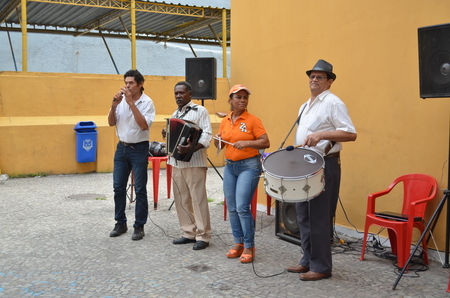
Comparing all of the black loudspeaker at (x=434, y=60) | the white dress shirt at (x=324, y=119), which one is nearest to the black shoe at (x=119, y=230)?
the white dress shirt at (x=324, y=119)

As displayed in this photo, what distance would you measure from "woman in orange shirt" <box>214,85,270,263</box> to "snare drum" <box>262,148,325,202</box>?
2.25 ft

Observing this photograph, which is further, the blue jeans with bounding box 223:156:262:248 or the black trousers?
the blue jeans with bounding box 223:156:262:248

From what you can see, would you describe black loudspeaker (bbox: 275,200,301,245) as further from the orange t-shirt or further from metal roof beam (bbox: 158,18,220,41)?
metal roof beam (bbox: 158,18,220,41)

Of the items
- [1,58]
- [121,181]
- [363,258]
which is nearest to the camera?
[363,258]

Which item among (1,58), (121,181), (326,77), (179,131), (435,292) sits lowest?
(435,292)

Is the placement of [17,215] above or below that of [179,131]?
below

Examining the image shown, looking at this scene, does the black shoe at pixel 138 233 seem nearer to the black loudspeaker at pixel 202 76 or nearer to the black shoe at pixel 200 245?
the black shoe at pixel 200 245

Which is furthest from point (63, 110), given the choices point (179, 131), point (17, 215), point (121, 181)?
point (179, 131)

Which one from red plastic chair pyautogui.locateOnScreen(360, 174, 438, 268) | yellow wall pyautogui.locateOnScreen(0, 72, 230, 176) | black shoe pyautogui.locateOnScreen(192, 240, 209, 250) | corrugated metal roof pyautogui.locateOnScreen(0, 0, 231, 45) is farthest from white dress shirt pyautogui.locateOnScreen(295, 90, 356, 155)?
corrugated metal roof pyautogui.locateOnScreen(0, 0, 231, 45)

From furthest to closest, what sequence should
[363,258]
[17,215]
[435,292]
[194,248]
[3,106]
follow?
[3,106]
[17,215]
[194,248]
[363,258]
[435,292]

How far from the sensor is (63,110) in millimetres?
11914

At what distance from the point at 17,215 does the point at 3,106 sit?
4.78 m

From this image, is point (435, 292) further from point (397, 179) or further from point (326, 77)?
point (326, 77)

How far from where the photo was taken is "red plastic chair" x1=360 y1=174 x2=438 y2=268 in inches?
188
